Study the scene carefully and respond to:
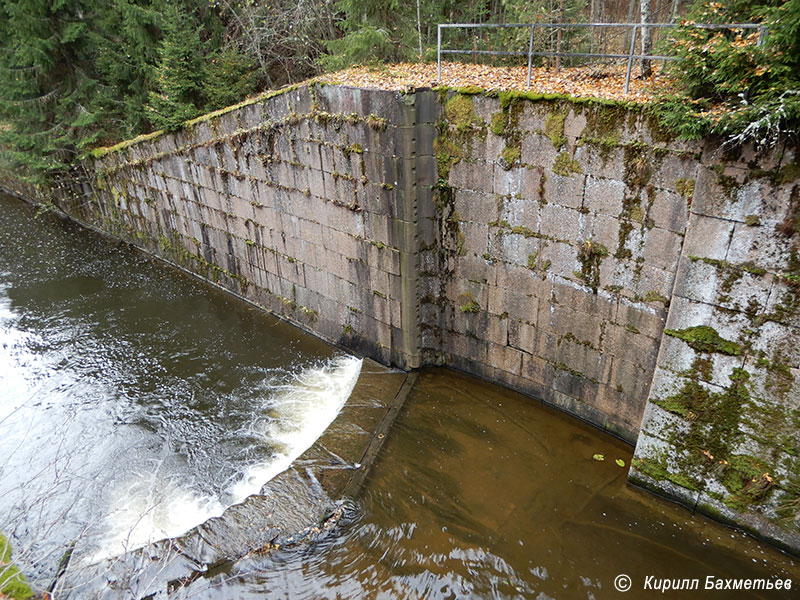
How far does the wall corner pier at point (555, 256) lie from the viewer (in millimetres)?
5383

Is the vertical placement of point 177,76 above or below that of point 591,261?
above

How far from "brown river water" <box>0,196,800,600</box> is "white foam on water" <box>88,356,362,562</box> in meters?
0.03

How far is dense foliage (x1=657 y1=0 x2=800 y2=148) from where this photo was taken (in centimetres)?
437

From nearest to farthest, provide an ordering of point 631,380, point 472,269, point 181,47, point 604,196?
point 604,196 → point 631,380 → point 472,269 → point 181,47

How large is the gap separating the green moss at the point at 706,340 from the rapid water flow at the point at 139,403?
501 cm

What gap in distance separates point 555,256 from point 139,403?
276 inches

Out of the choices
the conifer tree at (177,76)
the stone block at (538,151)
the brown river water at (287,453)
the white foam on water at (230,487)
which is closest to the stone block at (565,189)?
the stone block at (538,151)

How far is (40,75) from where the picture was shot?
47.2 ft

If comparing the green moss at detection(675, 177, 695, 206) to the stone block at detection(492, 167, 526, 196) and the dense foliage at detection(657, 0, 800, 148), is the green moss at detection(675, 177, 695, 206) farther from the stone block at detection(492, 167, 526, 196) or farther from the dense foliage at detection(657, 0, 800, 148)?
the stone block at detection(492, 167, 526, 196)

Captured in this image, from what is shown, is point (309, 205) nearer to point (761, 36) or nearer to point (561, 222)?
point (561, 222)

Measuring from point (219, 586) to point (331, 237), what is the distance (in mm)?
5619

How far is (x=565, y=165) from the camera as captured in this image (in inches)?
265

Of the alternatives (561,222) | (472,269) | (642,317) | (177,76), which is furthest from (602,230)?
(177,76)

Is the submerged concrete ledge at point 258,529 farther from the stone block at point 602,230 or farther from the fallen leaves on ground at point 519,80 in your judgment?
the fallen leaves on ground at point 519,80
